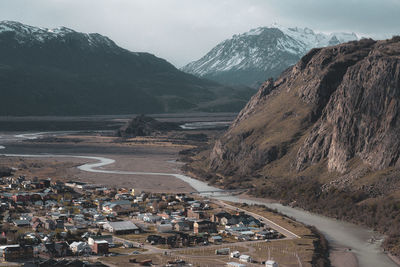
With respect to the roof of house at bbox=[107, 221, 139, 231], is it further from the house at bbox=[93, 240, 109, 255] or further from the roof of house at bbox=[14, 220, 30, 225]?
the house at bbox=[93, 240, 109, 255]

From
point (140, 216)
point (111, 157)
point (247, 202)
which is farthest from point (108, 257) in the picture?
point (111, 157)

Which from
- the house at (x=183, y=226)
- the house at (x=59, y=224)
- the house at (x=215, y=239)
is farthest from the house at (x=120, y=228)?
the house at (x=215, y=239)

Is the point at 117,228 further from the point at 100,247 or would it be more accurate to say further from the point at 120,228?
the point at 100,247

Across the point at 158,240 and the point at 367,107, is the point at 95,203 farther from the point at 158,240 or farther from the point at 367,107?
the point at 367,107

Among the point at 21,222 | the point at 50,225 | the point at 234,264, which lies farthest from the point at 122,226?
the point at 234,264

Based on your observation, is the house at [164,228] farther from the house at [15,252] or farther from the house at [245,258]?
the house at [15,252]

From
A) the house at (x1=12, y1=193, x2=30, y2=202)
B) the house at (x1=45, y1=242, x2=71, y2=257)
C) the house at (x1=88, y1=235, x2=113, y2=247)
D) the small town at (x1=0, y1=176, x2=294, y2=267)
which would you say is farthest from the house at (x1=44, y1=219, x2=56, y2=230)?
the house at (x1=12, y1=193, x2=30, y2=202)
